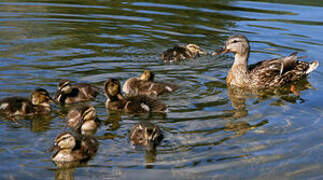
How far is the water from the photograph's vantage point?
4488mm

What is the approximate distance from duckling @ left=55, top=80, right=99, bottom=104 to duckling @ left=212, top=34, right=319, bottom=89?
2.03 metres

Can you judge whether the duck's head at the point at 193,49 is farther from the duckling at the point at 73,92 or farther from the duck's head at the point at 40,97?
the duck's head at the point at 40,97

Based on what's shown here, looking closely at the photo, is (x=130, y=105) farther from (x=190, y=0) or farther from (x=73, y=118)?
(x=190, y=0)

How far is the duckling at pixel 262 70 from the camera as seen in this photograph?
7.07m

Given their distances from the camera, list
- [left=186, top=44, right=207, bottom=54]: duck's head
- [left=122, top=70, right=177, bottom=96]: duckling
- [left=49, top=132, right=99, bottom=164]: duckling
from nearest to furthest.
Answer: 1. [left=49, top=132, right=99, bottom=164]: duckling
2. [left=122, top=70, right=177, bottom=96]: duckling
3. [left=186, top=44, right=207, bottom=54]: duck's head

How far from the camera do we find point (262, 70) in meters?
7.12

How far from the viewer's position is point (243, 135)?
5.15 metres

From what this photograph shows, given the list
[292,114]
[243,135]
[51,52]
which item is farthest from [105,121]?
[51,52]

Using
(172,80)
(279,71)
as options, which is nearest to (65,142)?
(172,80)

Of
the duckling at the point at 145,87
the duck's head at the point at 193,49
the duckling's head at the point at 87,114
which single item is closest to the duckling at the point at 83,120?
the duckling's head at the point at 87,114

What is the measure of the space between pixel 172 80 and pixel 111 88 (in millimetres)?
1217

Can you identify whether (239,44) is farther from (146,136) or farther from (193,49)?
(146,136)

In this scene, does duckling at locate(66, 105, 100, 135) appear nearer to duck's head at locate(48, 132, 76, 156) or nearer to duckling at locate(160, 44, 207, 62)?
duck's head at locate(48, 132, 76, 156)

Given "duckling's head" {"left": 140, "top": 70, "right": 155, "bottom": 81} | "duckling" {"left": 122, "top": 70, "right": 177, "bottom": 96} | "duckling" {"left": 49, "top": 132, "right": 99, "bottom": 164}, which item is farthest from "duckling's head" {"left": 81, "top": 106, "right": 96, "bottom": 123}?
"duckling's head" {"left": 140, "top": 70, "right": 155, "bottom": 81}
